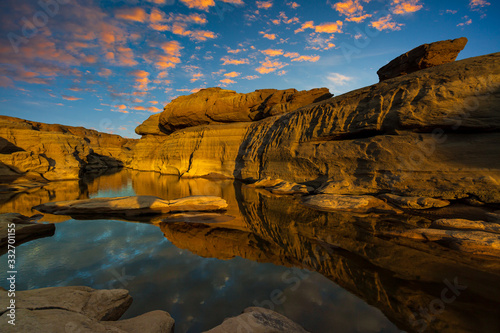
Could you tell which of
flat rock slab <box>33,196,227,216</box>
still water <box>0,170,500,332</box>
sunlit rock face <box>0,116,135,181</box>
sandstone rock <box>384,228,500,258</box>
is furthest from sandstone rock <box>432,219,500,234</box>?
sunlit rock face <box>0,116,135,181</box>

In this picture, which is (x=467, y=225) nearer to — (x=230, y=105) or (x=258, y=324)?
(x=258, y=324)

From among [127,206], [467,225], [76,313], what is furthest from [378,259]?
[127,206]

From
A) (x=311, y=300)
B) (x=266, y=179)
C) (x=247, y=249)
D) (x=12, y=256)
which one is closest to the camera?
(x=311, y=300)

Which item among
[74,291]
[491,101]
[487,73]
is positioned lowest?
[74,291]

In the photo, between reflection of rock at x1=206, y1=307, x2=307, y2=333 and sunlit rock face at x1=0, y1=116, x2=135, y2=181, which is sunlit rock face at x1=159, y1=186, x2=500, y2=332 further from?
sunlit rock face at x1=0, y1=116, x2=135, y2=181

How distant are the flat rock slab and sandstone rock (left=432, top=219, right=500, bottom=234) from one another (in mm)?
7365

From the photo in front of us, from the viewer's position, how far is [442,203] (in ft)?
25.8

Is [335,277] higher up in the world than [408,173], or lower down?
lower down

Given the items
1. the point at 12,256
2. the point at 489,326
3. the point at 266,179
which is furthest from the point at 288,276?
the point at 266,179

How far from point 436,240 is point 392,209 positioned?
3062mm

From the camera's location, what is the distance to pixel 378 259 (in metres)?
4.39

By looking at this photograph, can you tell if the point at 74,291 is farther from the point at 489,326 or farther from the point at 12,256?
the point at 489,326

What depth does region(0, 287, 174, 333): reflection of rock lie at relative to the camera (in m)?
1.82

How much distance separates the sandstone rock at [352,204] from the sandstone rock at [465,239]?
2597mm
